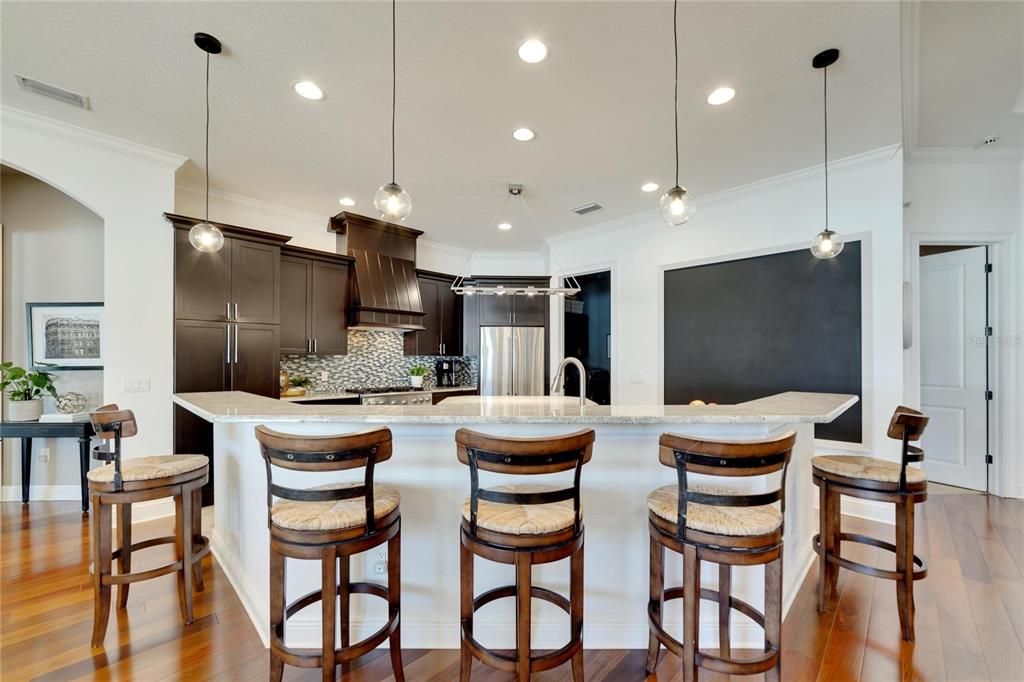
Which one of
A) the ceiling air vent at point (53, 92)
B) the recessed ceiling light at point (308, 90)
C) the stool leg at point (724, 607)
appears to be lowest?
the stool leg at point (724, 607)

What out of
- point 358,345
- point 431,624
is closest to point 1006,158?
point 431,624

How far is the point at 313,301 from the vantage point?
4.68 meters

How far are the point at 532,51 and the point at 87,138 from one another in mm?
3388

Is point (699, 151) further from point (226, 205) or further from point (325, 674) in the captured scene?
point (226, 205)

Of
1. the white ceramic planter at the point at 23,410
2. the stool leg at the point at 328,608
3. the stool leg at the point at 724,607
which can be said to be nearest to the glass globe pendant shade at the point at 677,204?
the stool leg at the point at 724,607

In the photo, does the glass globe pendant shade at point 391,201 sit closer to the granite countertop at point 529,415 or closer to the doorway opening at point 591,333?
the granite countertop at point 529,415

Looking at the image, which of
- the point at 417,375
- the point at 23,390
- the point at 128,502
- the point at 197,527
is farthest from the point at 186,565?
the point at 417,375

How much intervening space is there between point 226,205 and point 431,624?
173 inches

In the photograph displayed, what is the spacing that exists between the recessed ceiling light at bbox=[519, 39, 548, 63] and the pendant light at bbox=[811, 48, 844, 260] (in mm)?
1512

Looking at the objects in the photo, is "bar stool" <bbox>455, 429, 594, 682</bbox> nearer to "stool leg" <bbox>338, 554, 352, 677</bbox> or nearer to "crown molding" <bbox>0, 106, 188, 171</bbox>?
"stool leg" <bbox>338, 554, 352, 677</bbox>

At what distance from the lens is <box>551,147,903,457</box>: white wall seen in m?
3.33

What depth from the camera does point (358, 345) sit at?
17.9 feet

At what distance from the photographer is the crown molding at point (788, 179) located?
3352 millimetres

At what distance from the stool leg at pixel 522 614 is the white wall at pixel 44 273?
4.43 m
